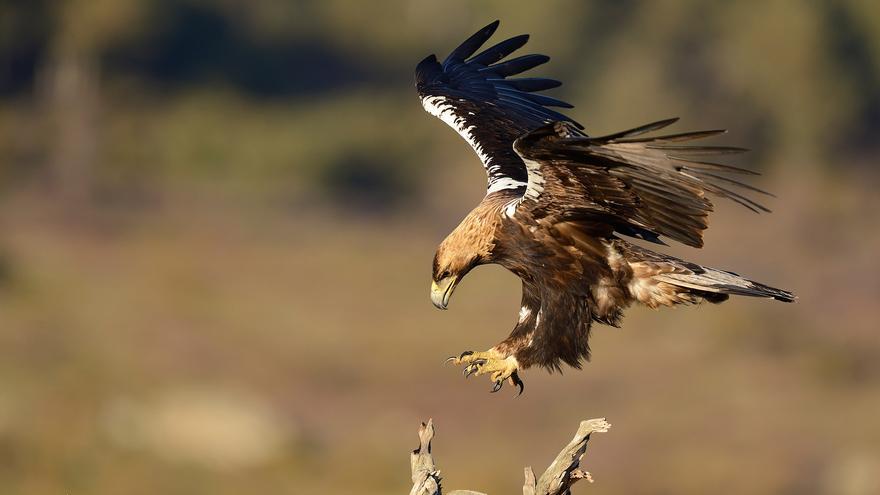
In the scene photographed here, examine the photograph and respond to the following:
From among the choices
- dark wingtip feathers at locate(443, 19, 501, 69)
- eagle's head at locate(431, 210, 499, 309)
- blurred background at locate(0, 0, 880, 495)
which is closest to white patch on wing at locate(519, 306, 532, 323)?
eagle's head at locate(431, 210, 499, 309)

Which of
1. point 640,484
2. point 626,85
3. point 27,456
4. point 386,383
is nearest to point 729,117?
point 626,85

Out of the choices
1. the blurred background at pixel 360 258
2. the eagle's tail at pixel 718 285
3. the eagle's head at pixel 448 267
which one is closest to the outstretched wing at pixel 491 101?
the eagle's head at pixel 448 267

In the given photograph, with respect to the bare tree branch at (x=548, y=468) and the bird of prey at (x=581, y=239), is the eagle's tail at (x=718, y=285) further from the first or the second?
the bare tree branch at (x=548, y=468)

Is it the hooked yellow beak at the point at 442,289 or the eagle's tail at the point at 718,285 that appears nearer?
the eagle's tail at the point at 718,285

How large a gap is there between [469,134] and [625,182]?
254 centimetres

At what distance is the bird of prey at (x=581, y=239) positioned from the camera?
311 inches

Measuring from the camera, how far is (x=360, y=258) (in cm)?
3819

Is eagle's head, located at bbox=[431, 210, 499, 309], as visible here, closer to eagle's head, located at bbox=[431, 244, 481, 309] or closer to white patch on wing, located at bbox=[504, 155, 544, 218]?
eagle's head, located at bbox=[431, 244, 481, 309]

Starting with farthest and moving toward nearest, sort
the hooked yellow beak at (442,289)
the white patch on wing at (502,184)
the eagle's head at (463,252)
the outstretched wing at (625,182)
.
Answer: the white patch on wing at (502,184) < the hooked yellow beak at (442,289) < the eagle's head at (463,252) < the outstretched wing at (625,182)

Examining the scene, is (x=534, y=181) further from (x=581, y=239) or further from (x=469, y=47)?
(x=469, y=47)

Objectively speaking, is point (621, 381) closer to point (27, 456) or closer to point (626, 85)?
point (27, 456)

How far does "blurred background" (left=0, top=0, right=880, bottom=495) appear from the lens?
74.1 ft

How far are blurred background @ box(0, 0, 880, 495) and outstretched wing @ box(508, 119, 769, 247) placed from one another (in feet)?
38.8

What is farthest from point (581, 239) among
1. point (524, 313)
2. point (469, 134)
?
point (469, 134)
